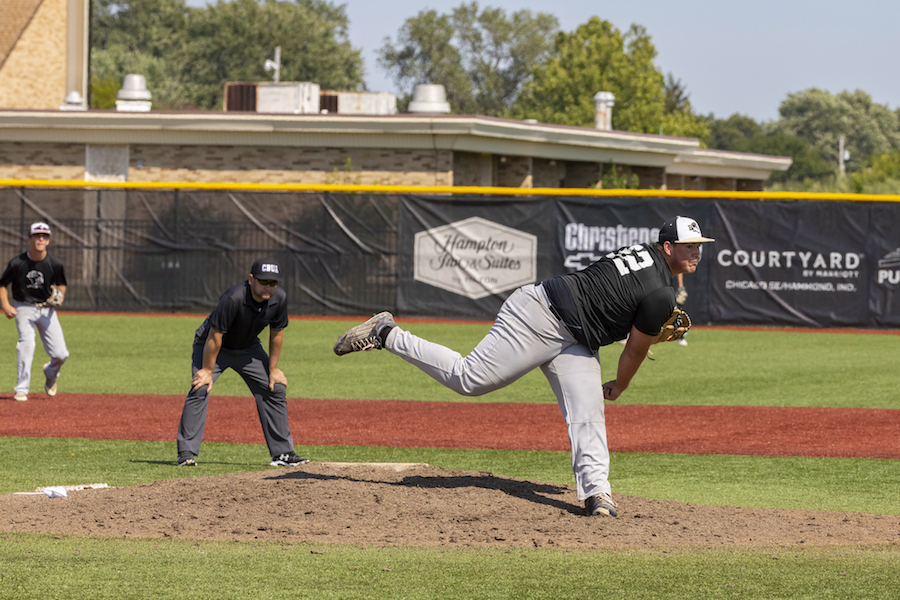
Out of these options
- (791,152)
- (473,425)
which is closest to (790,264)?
(473,425)

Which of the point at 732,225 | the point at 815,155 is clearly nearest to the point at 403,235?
the point at 732,225

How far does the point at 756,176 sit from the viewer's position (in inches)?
1761

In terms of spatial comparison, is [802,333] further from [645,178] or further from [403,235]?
[645,178]

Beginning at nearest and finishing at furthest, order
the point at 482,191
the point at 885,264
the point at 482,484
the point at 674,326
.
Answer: the point at 674,326
the point at 482,484
the point at 885,264
the point at 482,191

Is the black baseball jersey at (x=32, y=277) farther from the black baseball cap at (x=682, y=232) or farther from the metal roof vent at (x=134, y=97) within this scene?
the metal roof vent at (x=134, y=97)

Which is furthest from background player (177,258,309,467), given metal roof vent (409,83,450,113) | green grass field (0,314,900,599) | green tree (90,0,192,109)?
green tree (90,0,192,109)

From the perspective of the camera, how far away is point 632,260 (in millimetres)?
6492

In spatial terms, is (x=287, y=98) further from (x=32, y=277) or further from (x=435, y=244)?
(x=32, y=277)

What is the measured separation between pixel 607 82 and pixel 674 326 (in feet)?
224

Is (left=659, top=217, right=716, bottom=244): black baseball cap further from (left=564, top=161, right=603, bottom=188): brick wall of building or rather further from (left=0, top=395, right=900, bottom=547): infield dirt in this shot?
(left=564, top=161, right=603, bottom=188): brick wall of building

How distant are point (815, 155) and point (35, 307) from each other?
109 m

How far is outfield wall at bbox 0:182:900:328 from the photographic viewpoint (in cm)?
2181

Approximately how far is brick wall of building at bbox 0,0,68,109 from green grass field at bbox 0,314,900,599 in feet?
70.9

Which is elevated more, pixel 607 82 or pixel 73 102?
pixel 607 82
